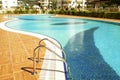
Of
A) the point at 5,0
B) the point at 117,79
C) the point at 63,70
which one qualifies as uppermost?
the point at 5,0

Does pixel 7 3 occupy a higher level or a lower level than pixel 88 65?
higher

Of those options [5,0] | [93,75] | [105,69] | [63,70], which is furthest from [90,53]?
[5,0]

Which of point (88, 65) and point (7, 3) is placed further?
point (7, 3)

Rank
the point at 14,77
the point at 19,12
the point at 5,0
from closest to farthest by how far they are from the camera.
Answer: the point at 14,77, the point at 19,12, the point at 5,0

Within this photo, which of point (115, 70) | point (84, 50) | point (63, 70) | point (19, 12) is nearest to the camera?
point (63, 70)

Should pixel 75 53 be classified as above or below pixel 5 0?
below

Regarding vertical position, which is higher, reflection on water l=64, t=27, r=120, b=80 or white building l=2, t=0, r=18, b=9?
white building l=2, t=0, r=18, b=9

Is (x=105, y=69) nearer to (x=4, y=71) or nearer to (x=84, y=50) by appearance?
(x=84, y=50)

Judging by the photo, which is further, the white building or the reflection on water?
the white building

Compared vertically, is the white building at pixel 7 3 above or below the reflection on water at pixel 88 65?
above

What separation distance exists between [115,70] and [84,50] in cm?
250

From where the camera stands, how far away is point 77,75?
533 cm

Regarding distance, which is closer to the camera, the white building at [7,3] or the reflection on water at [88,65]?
the reflection on water at [88,65]

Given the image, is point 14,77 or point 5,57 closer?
point 14,77
